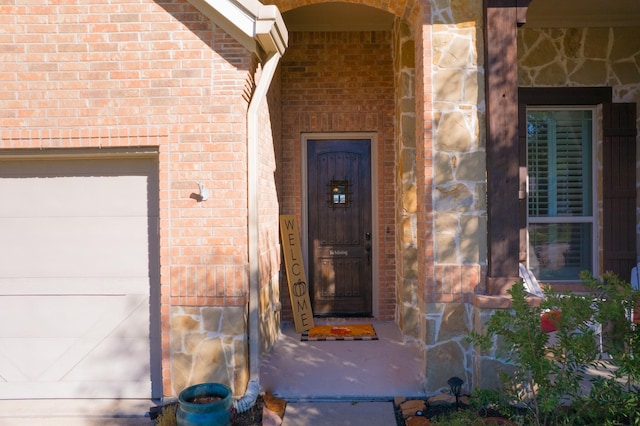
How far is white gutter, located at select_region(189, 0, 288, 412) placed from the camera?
3.73 meters

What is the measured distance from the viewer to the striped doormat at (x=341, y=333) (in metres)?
5.50

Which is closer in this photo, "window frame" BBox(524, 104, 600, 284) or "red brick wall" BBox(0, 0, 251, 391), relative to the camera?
"red brick wall" BBox(0, 0, 251, 391)

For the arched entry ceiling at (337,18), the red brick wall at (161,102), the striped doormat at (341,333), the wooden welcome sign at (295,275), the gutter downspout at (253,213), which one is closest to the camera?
the red brick wall at (161,102)

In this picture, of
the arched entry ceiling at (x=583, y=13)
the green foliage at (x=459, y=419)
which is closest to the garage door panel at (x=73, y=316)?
the green foliage at (x=459, y=419)

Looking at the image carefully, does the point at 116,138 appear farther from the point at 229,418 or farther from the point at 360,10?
the point at 360,10

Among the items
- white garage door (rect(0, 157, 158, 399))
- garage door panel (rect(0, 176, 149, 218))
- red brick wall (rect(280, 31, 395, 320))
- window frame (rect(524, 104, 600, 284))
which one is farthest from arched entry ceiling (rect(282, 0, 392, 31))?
garage door panel (rect(0, 176, 149, 218))

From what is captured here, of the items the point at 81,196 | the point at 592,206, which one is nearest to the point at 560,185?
the point at 592,206

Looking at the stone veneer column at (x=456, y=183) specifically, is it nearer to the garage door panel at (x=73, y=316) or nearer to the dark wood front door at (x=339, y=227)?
the dark wood front door at (x=339, y=227)

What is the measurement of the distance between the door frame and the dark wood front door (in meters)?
0.05

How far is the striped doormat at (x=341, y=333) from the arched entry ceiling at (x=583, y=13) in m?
4.21

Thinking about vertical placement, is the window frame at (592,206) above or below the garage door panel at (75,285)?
above

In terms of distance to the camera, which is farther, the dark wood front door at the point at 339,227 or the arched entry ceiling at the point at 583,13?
the dark wood front door at the point at 339,227

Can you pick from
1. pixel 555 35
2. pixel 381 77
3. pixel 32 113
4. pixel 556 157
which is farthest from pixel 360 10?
pixel 32 113

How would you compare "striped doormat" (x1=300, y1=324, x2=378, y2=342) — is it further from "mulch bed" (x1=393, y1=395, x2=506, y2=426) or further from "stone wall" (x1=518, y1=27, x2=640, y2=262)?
"stone wall" (x1=518, y1=27, x2=640, y2=262)
